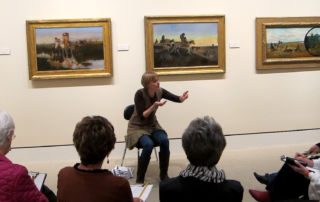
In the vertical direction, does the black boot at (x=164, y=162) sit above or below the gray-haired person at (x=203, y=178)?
below

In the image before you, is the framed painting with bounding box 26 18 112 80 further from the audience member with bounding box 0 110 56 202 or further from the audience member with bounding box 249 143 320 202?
the audience member with bounding box 0 110 56 202

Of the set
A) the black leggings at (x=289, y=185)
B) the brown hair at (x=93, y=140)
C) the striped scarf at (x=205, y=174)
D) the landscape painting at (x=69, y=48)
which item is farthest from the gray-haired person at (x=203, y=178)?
the landscape painting at (x=69, y=48)

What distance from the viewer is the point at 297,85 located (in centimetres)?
581

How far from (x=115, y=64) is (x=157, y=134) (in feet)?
5.14

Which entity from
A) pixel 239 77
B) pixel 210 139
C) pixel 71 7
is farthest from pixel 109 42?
pixel 210 139

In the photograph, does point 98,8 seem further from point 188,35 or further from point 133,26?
point 188,35

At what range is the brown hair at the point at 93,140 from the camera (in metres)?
1.91

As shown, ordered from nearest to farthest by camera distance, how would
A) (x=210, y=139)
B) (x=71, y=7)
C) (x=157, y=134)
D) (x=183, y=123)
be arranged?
(x=210, y=139)
(x=157, y=134)
(x=71, y=7)
(x=183, y=123)

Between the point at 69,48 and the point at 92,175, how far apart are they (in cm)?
377

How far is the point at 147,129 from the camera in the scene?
4438 mm

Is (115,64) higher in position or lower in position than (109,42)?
lower

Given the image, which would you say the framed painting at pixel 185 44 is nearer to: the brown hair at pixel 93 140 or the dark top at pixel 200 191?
the brown hair at pixel 93 140

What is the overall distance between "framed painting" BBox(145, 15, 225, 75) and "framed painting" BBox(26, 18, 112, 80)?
68cm

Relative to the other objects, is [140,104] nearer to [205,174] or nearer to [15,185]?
[205,174]
